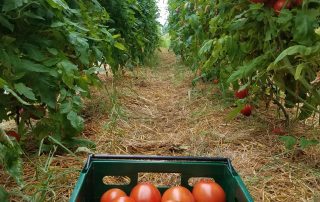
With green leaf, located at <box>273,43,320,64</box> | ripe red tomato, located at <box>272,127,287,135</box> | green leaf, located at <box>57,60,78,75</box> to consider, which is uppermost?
green leaf, located at <box>273,43,320,64</box>

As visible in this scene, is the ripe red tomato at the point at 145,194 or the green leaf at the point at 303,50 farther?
the green leaf at the point at 303,50

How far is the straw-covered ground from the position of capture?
1.76m

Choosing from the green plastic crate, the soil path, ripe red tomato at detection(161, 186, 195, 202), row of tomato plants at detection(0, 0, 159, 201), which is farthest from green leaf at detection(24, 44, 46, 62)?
ripe red tomato at detection(161, 186, 195, 202)

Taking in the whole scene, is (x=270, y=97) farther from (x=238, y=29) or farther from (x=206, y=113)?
(x=206, y=113)

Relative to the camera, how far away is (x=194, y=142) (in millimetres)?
2424

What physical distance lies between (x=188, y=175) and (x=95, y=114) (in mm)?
1742

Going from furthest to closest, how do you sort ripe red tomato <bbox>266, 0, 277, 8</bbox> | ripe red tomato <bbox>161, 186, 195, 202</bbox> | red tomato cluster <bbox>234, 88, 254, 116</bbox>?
red tomato cluster <bbox>234, 88, 254, 116</bbox>
ripe red tomato <bbox>266, 0, 277, 8</bbox>
ripe red tomato <bbox>161, 186, 195, 202</bbox>

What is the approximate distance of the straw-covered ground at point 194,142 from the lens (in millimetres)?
1762

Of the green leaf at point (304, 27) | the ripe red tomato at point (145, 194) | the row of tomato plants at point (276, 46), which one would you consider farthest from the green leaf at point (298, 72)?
the ripe red tomato at point (145, 194)

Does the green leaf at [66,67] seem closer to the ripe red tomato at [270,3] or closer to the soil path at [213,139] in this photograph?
the soil path at [213,139]

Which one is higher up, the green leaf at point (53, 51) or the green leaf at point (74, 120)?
the green leaf at point (53, 51)

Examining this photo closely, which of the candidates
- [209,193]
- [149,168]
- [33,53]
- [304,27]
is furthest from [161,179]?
[304,27]

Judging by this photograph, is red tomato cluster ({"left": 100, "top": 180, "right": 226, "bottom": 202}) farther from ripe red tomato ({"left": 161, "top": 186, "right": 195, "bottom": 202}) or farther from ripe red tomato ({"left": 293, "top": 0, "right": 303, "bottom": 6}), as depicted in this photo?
ripe red tomato ({"left": 293, "top": 0, "right": 303, "bottom": 6})

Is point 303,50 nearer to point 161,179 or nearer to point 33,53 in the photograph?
point 161,179
